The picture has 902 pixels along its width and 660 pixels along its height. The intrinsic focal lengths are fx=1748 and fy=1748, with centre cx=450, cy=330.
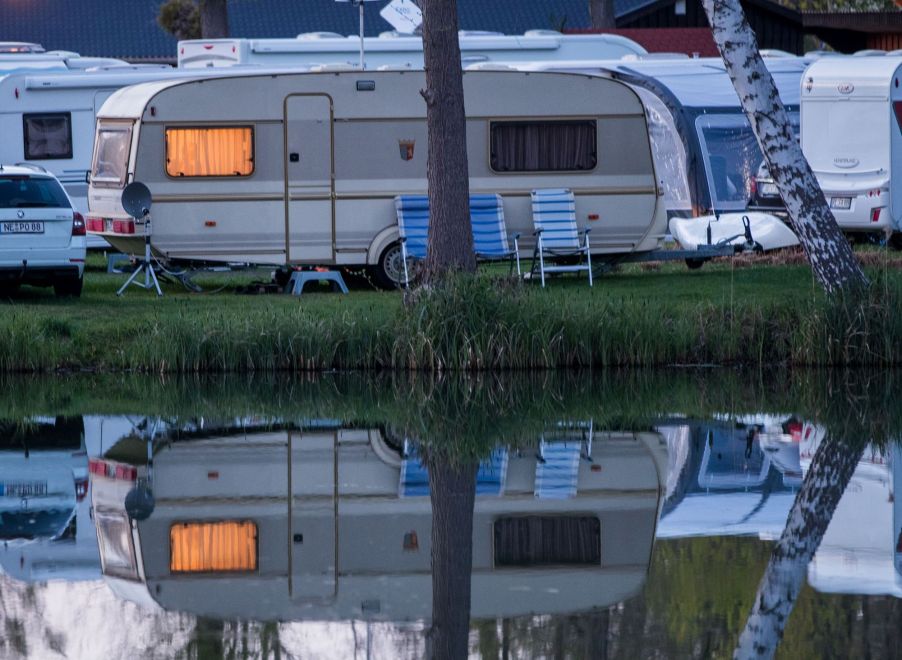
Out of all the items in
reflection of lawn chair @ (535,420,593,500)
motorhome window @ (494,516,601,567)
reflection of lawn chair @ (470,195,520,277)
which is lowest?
reflection of lawn chair @ (535,420,593,500)

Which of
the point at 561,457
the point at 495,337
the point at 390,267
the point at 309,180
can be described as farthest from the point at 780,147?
the point at 561,457

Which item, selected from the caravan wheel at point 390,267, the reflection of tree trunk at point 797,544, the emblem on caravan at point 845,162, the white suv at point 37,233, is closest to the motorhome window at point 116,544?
the reflection of tree trunk at point 797,544

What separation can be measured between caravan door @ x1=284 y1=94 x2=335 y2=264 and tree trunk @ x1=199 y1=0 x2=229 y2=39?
12458mm

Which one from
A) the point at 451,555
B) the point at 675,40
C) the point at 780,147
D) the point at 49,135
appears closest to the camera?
the point at 451,555

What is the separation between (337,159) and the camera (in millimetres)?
18062

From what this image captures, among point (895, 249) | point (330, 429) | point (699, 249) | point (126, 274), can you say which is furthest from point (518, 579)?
point (895, 249)

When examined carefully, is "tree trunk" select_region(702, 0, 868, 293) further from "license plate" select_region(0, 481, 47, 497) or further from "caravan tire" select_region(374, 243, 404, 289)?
"license plate" select_region(0, 481, 47, 497)

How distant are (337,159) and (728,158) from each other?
5292mm

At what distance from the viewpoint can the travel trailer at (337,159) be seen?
17.9 m

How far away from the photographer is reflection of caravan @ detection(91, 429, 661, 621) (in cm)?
696

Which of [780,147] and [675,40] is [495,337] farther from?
[675,40]

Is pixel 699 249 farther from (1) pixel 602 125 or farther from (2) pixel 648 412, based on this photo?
(2) pixel 648 412

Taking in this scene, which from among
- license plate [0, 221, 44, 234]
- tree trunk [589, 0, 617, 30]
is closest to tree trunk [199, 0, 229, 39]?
tree trunk [589, 0, 617, 30]

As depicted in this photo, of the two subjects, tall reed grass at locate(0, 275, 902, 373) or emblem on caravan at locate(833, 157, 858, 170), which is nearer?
tall reed grass at locate(0, 275, 902, 373)
